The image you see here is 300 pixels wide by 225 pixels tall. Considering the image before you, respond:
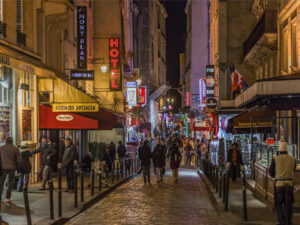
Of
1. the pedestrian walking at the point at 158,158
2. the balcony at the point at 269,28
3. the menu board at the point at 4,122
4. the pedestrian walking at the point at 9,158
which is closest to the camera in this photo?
the pedestrian walking at the point at 9,158

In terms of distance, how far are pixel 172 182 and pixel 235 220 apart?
1077 cm

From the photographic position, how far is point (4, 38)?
1638 cm

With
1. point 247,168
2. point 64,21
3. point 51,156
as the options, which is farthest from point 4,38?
point 247,168

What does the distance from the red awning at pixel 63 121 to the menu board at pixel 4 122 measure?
2947 mm

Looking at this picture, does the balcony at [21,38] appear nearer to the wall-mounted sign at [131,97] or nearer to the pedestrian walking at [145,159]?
the pedestrian walking at [145,159]

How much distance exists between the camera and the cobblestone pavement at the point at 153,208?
12383 millimetres

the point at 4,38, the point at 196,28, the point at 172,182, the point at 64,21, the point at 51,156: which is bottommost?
the point at 172,182

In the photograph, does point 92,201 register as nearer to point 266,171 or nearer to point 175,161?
point 266,171

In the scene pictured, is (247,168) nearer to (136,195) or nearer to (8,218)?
(136,195)

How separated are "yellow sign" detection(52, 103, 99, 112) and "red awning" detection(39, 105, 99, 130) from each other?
29 centimetres

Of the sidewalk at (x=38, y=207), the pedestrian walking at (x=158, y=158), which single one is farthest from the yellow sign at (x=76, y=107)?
the pedestrian walking at (x=158, y=158)

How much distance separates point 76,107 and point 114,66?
15.9m

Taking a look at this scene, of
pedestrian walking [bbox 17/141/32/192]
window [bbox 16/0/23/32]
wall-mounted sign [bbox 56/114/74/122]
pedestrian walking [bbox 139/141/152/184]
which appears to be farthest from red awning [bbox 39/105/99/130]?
pedestrian walking [bbox 17/141/32/192]

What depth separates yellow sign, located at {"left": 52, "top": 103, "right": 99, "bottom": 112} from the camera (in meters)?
20.1
